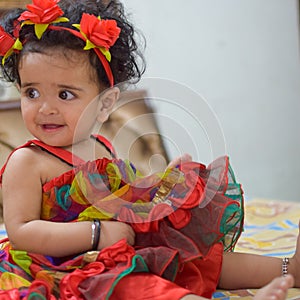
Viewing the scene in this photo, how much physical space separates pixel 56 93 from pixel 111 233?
11.6 inches

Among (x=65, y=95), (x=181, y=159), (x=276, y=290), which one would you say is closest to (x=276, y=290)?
(x=276, y=290)

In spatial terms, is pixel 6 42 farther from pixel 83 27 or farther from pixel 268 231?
pixel 268 231

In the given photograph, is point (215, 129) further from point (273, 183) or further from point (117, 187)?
point (273, 183)

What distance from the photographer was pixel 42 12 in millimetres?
1300

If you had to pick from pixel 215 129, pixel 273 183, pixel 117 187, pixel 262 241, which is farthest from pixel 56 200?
pixel 273 183

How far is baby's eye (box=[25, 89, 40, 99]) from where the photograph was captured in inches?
51.2

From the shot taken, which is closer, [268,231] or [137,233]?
[137,233]

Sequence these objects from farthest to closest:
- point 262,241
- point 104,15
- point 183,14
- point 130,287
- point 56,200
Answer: point 183,14
point 262,241
point 104,15
point 56,200
point 130,287

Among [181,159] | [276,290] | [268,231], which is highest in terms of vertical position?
[181,159]

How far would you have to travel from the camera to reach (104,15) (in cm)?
140

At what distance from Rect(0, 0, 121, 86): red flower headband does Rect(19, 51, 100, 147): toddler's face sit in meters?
0.03

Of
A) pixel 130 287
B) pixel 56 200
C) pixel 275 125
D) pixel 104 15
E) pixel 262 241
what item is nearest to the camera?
pixel 130 287

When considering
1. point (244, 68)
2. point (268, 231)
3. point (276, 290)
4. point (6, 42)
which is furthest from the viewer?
point (244, 68)

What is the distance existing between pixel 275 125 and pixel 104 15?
203 centimetres
